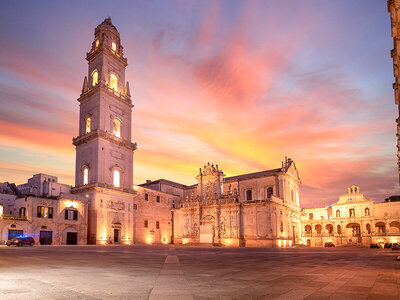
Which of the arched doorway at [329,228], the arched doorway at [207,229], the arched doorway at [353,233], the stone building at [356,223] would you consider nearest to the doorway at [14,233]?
the arched doorway at [207,229]

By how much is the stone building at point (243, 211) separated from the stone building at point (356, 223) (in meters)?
18.3

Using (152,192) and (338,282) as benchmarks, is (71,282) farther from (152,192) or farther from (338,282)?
(152,192)

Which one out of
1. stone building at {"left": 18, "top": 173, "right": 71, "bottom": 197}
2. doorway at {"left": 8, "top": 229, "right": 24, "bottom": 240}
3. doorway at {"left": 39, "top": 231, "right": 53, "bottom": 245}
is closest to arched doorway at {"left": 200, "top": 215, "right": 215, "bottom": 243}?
doorway at {"left": 39, "top": 231, "right": 53, "bottom": 245}

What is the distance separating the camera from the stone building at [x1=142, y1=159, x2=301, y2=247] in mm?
53125

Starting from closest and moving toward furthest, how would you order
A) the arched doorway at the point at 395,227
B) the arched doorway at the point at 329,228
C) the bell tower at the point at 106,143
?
the bell tower at the point at 106,143
the arched doorway at the point at 395,227
the arched doorway at the point at 329,228

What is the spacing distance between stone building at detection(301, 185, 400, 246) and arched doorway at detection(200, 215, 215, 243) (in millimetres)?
28749

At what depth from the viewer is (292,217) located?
62.2m

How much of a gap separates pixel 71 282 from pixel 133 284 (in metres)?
1.65

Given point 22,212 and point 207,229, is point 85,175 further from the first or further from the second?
point 207,229

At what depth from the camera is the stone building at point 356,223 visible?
72.3 m

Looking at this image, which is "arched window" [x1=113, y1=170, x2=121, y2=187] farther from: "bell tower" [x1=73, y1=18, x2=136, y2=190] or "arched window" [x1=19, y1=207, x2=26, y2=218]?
"arched window" [x1=19, y1=207, x2=26, y2=218]

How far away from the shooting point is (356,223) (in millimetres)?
76562

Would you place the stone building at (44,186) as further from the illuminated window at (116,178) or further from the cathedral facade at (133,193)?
the illuminated window at (116,178)

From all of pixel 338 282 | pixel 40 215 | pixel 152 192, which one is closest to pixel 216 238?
pixel 152 192
